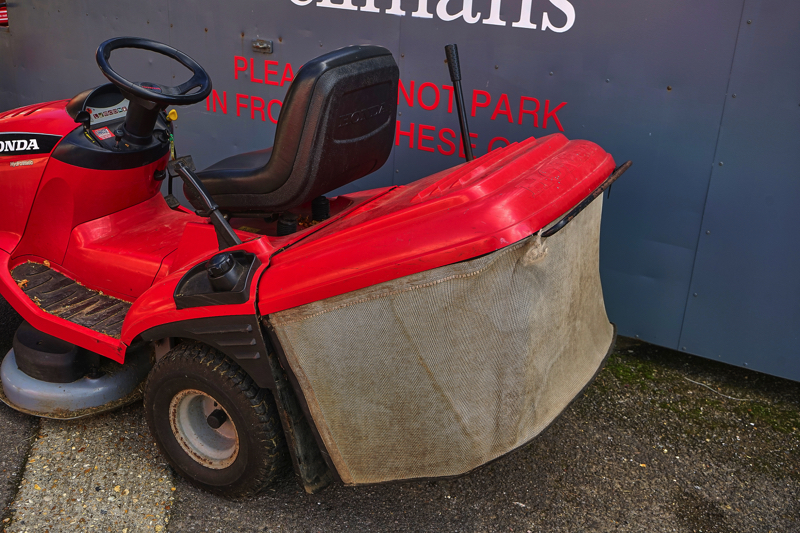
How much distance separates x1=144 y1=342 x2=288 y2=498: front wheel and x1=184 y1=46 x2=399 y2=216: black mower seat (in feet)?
1.72

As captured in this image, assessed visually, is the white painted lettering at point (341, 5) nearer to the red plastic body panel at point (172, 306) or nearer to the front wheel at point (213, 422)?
the red plastic body panel at point (172, 306)

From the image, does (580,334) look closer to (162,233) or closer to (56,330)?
(162,233)

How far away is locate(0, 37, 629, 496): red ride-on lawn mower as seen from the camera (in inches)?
64.9

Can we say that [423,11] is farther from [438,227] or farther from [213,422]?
[213,422]

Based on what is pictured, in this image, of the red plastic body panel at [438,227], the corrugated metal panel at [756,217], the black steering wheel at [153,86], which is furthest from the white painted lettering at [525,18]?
the black steering wheel at [153,86]

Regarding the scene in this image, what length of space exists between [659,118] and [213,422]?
2.11 m

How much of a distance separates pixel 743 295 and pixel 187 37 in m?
3.23

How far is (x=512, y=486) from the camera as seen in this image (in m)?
2.34

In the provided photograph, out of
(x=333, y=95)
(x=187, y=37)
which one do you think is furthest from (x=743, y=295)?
(x=187, y=37)

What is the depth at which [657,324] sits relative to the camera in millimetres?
3047

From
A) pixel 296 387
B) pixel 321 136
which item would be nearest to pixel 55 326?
pixel 296 387

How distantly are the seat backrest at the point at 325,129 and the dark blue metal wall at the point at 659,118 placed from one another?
87 cm

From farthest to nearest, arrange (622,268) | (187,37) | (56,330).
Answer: (187,37) < (622,268) < (56,330)

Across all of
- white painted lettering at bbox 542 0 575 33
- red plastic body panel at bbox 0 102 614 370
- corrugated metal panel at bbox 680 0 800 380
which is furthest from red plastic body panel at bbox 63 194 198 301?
corrugated metal panel at bbox 680 0 800 380
